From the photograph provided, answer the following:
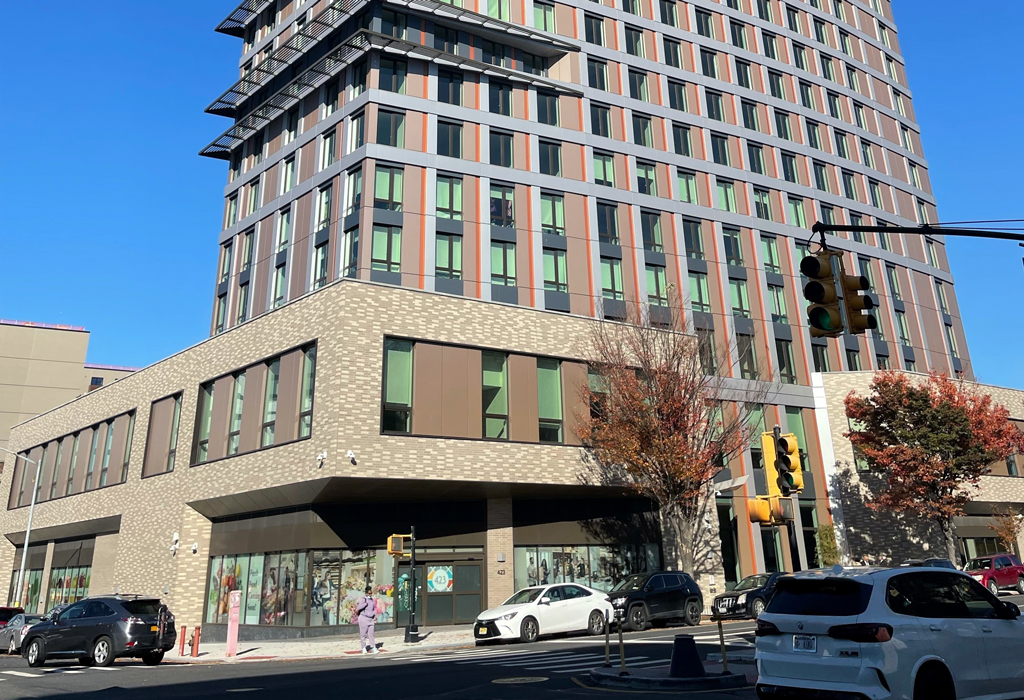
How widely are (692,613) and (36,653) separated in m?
18.7

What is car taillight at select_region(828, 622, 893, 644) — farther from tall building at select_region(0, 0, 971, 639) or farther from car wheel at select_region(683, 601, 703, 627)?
car wheel at select_region(683, 601, 703, 627)

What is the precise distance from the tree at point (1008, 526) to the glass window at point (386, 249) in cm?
3404

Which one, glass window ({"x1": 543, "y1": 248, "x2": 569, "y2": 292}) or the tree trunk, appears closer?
the tree trunk

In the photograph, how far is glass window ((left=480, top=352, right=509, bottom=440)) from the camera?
94.2ft

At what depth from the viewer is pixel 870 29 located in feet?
192

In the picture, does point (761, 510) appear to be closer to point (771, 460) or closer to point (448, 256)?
point (771, 460)

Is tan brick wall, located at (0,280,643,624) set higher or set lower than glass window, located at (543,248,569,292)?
lower

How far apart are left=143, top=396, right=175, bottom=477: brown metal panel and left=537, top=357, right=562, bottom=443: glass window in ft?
55.8

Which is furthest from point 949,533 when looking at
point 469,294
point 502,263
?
point 469,294

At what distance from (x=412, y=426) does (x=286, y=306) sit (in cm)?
727

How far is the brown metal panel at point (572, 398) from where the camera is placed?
30.2 m

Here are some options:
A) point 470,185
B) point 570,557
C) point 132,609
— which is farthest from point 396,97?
point 132,609

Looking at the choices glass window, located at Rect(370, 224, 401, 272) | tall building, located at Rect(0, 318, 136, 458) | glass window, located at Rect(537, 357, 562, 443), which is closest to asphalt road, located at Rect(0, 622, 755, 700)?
glass window, located at Rect(537, 357, 562, 443)

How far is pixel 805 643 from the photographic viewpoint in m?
8.12
